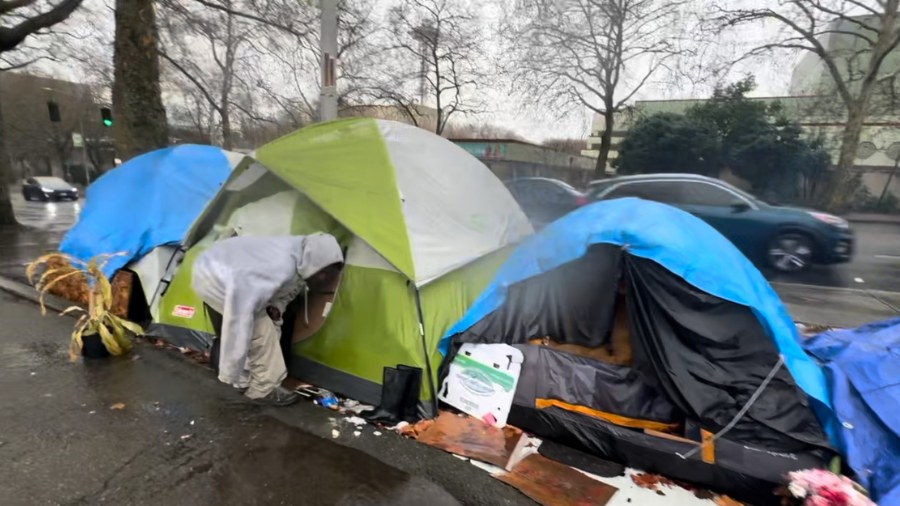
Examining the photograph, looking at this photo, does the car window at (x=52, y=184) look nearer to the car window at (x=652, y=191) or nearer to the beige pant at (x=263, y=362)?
the car window at (x=652, y=191)

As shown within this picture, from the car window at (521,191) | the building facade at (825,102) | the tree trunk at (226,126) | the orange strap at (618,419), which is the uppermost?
the building facade at (825,102)

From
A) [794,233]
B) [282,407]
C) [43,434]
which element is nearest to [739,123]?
[794,233]

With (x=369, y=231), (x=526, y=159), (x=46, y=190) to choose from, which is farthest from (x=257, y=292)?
(x=46, y=190)

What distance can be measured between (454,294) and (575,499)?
5.41 ft

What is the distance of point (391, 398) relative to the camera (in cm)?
332

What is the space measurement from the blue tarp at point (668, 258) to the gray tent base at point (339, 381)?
1.92 ft

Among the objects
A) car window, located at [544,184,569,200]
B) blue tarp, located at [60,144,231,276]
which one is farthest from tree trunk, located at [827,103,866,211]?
blue tarp, located at [60,144,231,276]

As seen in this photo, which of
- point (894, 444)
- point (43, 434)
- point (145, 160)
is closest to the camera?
point (894, 444)

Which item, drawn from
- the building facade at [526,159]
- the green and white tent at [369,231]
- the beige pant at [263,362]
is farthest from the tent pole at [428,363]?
the building facade at [526,159]

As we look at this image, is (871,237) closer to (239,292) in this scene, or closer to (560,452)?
(560,452)

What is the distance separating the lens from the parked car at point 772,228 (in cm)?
823

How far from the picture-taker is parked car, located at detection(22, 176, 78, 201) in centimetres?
2431

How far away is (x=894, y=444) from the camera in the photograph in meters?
2.46

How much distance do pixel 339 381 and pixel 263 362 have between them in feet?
1.95
